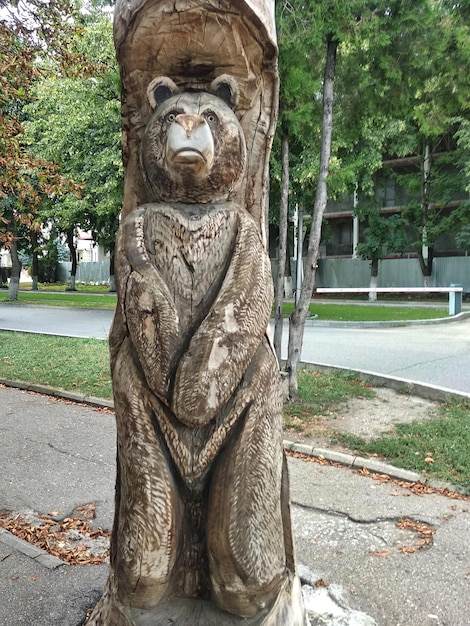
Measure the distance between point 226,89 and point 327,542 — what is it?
2.93m

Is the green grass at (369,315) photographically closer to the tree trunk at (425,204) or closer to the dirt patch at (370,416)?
the tree trunk at (425,204)

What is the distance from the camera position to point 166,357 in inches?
73.0

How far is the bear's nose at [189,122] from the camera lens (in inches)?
72.9

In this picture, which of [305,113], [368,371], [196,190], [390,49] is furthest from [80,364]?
[196,190]

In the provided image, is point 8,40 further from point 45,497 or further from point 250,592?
point 250,592

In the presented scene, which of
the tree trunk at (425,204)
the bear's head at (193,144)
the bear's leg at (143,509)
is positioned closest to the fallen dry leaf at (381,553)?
the bear's leg at (143,509)

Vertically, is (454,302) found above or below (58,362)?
above

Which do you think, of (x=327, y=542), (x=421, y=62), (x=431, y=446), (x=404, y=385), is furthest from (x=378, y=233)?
(x=327, y=542)

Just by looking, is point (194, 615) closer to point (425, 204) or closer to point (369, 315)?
point (369, 315)

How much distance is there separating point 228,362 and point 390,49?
5585 millimetres

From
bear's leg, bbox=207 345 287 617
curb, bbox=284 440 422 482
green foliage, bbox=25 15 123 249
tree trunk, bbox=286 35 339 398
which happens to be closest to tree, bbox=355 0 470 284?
tree trunk, bbox=286 35 339 398

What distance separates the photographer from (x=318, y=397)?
6.79m

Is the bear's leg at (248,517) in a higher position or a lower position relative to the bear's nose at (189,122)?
lower

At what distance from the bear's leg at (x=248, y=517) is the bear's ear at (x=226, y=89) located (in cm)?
104
